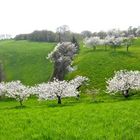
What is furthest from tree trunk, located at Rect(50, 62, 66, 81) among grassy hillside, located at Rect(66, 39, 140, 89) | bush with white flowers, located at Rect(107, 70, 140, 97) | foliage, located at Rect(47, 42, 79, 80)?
bush with white flowers, located at Rect(107, 70, 140, 97)

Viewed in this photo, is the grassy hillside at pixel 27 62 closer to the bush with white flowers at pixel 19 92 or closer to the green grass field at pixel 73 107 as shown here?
the green grass field at pixel 73 107

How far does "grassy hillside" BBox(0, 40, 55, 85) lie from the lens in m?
128

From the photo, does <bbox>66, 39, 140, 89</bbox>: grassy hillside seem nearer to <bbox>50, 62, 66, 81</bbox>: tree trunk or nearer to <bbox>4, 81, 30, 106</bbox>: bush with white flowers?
<bbox>50, 62, 66, 81</bbox>: tree trunk

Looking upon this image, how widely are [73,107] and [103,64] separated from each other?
240ft

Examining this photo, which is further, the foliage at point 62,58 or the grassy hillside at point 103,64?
the foliage at point 62,58

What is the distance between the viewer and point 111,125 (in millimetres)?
23688

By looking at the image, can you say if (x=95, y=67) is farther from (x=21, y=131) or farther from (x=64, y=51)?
(x=21, y=131)

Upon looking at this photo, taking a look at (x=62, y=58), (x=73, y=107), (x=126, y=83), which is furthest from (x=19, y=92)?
(x=62, y=58)

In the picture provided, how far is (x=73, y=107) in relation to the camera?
4944cm

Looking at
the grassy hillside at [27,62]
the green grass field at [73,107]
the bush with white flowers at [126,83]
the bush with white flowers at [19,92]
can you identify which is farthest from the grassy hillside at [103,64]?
the bush with white flowers at [19,92]

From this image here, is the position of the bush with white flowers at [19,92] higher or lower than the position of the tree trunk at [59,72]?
higher

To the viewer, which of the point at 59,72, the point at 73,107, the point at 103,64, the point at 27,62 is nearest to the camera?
the point at 73,107

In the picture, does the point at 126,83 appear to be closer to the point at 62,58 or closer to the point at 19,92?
the point at 19,92

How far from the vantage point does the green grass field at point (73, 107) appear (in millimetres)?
21344
